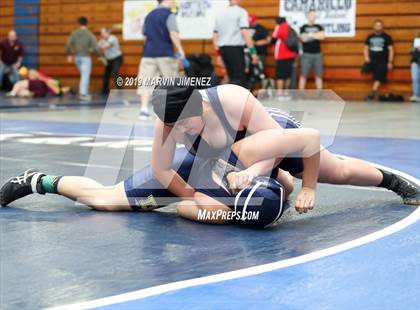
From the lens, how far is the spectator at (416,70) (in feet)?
52.8

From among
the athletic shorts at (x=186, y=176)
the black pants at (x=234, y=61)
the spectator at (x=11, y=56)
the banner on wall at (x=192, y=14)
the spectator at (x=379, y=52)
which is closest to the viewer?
the athletic shorts at (x=186, y=176)

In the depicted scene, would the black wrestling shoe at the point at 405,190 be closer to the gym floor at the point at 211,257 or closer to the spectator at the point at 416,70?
the gym floor at the point at 211,257

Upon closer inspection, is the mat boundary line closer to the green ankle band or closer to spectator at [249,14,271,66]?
the green ankle band

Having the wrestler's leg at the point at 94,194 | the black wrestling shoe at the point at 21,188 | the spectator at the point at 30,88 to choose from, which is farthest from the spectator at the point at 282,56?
the black wrestling shoe at the point at 21,188

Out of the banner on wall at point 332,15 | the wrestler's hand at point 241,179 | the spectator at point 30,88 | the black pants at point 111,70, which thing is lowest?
the spectator at point 30,88

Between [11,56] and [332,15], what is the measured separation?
346 inches

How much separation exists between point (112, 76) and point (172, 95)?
57.0 ft

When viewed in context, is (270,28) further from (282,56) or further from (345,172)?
(345,172)

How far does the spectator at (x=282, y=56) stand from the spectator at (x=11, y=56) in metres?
7.48

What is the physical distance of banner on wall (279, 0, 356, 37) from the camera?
1778 cm

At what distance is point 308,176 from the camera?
408cm

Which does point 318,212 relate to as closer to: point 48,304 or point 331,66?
point 48,304

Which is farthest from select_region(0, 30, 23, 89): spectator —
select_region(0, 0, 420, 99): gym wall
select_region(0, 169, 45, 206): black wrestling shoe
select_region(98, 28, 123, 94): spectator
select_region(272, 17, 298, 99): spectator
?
select_region(0, 169, 45, 206): black wrestling shoe

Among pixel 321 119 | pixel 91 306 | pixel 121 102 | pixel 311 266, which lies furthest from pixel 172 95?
pixel 121 102
